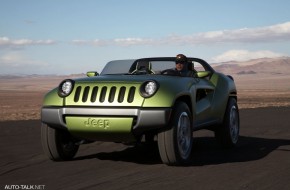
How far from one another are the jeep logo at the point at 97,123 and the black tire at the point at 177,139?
689mm

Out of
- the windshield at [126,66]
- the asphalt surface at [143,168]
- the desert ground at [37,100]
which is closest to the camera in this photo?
the asphalt surface at [143,168]

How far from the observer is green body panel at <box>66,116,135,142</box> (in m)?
5.82

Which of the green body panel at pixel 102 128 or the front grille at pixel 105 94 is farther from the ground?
the front grille at pixel 105 94

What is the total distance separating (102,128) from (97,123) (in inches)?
3.4

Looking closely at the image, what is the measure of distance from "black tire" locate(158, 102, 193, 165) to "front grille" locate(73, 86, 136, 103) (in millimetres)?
613

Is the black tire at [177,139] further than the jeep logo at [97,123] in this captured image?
Yes

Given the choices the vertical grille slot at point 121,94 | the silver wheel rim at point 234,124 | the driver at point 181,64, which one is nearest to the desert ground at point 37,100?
A: the silver wheel rim at point 234,124

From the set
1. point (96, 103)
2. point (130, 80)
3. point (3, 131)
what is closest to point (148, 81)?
point (130, 80)

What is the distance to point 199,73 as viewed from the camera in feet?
23.7

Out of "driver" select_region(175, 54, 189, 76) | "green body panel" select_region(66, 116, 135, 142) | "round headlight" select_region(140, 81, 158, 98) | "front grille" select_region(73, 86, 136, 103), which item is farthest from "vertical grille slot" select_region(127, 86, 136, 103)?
"driver" select_region(175, 54, 189, 76)

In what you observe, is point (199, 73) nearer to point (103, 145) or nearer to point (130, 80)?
point (130, 80)

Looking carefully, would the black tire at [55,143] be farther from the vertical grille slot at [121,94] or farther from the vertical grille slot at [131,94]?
the vertical grille slot at [131,94]

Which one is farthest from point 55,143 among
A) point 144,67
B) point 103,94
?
point 144,67

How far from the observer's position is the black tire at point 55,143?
253 inches
